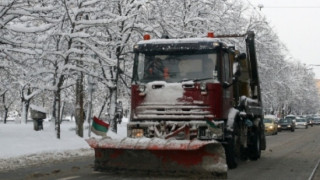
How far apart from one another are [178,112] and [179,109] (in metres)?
0.08

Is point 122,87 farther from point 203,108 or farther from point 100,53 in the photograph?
point 203,108

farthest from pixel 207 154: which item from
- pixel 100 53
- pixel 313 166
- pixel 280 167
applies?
pixel 100 53

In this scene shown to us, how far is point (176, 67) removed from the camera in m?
11.1

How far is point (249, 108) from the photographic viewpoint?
546 inches

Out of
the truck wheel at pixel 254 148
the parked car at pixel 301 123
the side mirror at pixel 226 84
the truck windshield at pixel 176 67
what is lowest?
the parked car at pixel 301 123

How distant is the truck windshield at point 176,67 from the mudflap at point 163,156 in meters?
1.96

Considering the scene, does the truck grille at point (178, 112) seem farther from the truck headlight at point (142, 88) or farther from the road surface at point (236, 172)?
the road surface at point (236, 172)

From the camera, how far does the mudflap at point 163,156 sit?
937 cm

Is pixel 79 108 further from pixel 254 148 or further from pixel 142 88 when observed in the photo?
pixel 142 88

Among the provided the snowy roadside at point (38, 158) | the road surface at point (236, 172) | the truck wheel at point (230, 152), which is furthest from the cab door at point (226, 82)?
the snowy roadside at point (38, 158)

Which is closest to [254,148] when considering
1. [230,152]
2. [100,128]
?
[230,152]

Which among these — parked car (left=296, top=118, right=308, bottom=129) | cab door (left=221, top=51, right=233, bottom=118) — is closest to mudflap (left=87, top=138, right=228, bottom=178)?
cab door (left=221, top=51, right=233, bottom=118)

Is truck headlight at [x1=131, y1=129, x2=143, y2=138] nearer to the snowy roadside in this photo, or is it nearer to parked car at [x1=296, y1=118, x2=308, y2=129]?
the snowy roadside

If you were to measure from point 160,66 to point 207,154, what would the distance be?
2646 millimetres
